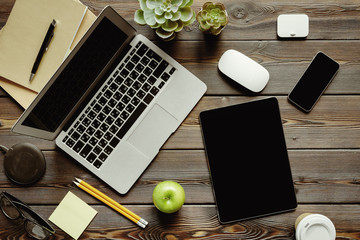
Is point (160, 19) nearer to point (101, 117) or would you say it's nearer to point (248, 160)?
point (101, 117)

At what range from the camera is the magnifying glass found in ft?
3.23

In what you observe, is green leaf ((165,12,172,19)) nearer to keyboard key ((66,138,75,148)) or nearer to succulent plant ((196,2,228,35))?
succulent plant ((196,2,228,35))

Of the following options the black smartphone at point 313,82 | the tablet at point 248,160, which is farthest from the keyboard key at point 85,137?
the black smartphone at point 313,82

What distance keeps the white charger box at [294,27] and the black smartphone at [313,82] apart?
9 cm

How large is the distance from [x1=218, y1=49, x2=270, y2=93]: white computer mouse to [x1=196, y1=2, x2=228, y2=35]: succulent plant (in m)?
0.09

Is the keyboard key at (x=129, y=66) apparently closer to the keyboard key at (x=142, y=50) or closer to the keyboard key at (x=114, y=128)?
the keyboard key at (x=142, y=50)

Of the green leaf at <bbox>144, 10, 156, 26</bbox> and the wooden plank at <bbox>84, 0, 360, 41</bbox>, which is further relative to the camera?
the wooden plank at <bbox>84, 0, 360, 41</bbox>

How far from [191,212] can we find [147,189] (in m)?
0.14

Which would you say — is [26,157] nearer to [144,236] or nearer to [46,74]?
[46,74]

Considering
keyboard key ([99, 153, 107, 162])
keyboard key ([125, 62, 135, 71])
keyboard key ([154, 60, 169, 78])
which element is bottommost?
keyboard key ([99, 153, 107, 162])

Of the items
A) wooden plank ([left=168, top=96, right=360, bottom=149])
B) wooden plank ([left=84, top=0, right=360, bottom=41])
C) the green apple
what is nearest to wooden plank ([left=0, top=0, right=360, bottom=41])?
wooden plank ([left=84, top=0, right=360, bottom=41])

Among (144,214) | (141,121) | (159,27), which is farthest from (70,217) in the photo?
(159,27)

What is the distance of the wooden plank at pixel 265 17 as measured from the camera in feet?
3.34

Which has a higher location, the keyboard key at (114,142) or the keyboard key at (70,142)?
the keyboard key at (70,142)
